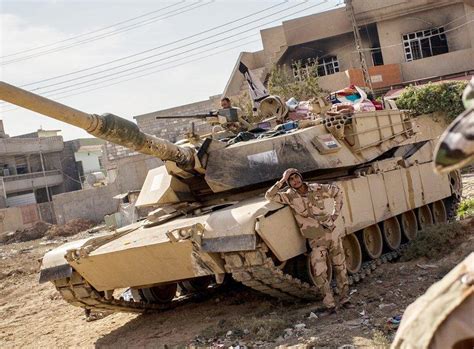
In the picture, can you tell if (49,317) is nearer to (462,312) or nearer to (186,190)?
(186,190)

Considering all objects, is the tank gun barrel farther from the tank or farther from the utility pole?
the utility pole

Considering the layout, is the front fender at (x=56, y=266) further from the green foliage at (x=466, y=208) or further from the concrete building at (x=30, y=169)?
the concrete building at (x=30, y=169)

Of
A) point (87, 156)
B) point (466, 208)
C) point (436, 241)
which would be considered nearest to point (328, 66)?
point (87, 156)

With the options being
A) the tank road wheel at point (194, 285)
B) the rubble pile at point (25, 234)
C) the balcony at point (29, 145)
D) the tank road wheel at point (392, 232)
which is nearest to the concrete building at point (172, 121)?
the rubble pile at point (25, 234)

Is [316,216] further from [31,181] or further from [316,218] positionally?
[31,181]

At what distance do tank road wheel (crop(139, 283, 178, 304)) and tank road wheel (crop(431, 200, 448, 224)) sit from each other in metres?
4.53

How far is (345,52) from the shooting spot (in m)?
28.3

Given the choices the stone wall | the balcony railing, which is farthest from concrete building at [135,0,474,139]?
the balcony railing

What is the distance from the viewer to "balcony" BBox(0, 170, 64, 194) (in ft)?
110

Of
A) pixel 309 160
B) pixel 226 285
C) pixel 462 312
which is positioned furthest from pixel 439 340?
pixel 226 285

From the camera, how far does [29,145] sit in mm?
34969

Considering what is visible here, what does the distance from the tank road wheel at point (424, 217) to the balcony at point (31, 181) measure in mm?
25258

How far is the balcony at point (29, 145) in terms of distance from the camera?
33906 mm

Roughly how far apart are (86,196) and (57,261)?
1974cm
